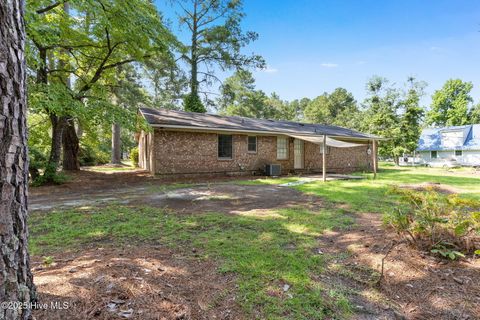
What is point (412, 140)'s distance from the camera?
26484 millimetres

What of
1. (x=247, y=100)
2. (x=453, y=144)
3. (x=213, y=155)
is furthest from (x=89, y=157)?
(x=453, y=144)

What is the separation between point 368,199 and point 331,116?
45066mm

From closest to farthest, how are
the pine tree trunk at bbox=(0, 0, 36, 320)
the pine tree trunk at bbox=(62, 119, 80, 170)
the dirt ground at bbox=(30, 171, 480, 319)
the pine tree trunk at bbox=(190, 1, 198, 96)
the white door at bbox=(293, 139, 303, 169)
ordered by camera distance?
the pine tree trunk at bbox=(0, 0, 36, 320), the dirt ground at bbox=(30, 171, 480, 319), the pine tree trunk at bbox=(62, 119, 80, 170), the white door at bbox=(293, 139, 303, 169), the pine tree trunk at bbox=(190, 1, 198, 96)

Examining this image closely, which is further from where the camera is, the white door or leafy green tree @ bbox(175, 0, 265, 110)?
leafy green tree @ bbox(175, 0, 265, 110)

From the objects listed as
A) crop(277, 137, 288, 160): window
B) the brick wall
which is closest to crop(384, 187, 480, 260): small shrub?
the brick wall

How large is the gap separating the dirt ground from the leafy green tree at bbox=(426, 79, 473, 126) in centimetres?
4919

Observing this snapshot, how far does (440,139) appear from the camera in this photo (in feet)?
99.2

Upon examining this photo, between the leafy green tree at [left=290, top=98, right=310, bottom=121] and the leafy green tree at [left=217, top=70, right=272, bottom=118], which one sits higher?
the leafy green tree at [left=290, top=98, right=310, bottom=121]

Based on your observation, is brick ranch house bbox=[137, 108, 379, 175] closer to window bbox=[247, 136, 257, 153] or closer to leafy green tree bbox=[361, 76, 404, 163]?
window bbox=[247, 136, 257, 153]

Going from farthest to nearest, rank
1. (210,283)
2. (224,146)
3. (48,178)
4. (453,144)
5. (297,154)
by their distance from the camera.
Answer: (453,144) → (297,154) → (224,146) → (48,178) → (210,283)

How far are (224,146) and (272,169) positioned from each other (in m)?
2.95

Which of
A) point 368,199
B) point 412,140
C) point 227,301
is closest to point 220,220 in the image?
point 227,301

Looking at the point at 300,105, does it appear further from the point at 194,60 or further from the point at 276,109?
the point at 194,60

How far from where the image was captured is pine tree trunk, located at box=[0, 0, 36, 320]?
1278 mm
